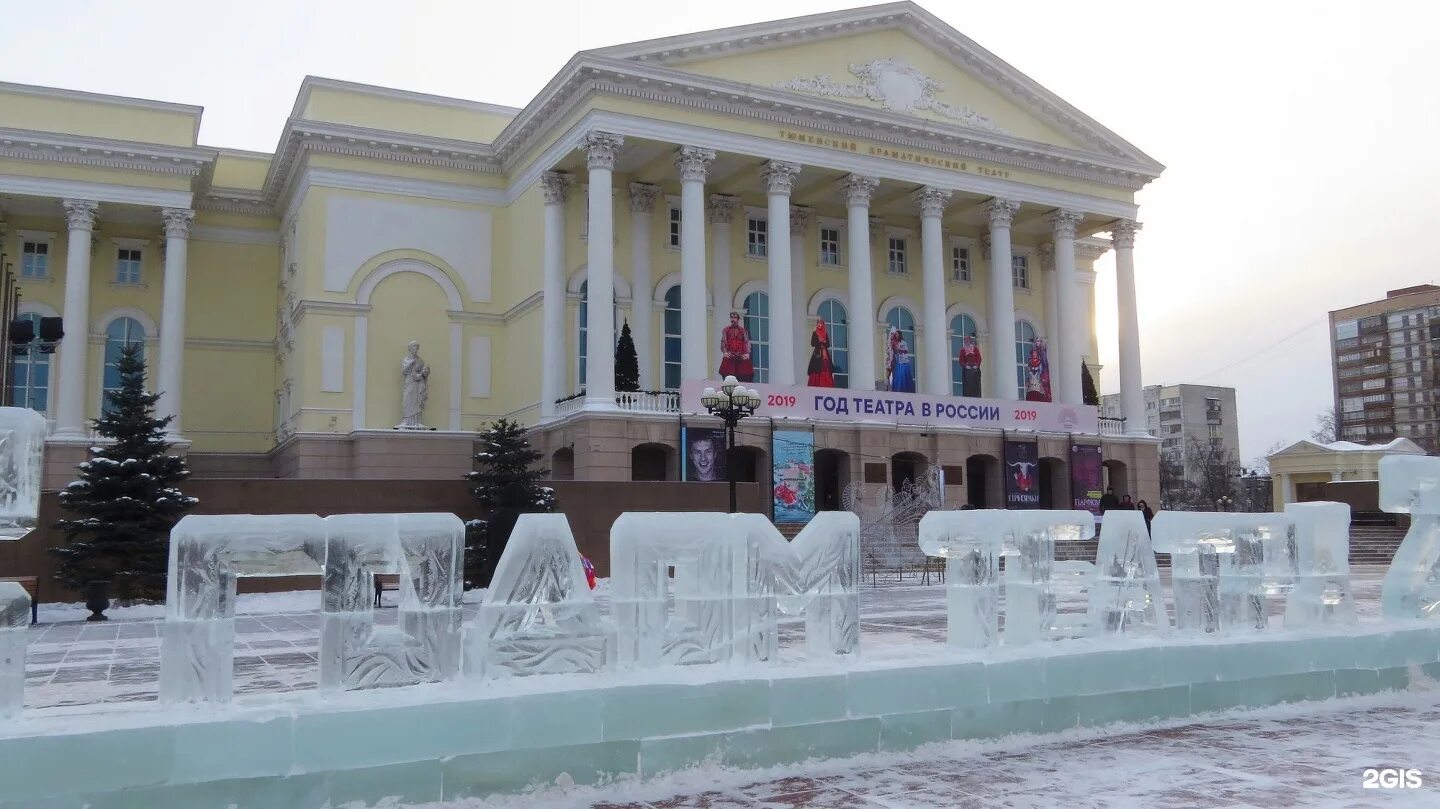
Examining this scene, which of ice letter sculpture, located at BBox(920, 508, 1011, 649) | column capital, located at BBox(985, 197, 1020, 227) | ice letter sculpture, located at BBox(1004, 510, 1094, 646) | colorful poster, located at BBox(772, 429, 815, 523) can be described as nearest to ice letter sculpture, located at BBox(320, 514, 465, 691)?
ice letter sculpture, located at BBox(920, 508, 1011, 649)

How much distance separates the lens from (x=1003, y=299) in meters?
37.7

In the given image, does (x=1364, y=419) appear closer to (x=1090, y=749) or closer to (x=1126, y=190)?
(x=1126, y=190)

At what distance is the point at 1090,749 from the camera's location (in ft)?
23.7

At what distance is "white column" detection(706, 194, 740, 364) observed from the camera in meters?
35.8

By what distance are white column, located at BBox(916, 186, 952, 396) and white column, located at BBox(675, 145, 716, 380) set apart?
7741 mm

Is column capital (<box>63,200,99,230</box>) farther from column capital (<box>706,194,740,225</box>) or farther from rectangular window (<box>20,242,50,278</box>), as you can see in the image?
column capital (<box>706,194,740,225</box>)

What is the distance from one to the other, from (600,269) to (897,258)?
13040 millimetres

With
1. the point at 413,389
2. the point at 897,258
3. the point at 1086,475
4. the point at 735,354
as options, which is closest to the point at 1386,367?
the point at 1086,475

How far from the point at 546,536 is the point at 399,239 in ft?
99.6

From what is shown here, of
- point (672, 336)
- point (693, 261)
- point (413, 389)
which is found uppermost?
point (693, 261)

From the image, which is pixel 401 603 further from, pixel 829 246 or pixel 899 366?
pixel 829 246

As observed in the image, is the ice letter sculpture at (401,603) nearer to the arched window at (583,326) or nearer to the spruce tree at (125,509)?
the spruce tree at (125,509)

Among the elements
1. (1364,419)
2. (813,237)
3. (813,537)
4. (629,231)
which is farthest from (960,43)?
(1364,419)

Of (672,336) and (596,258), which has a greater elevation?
(596,258)
